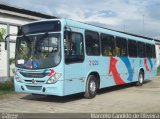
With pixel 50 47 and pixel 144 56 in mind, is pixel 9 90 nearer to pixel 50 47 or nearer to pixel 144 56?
pixel 50 47

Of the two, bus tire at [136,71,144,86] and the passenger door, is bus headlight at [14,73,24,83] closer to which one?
the passenger door

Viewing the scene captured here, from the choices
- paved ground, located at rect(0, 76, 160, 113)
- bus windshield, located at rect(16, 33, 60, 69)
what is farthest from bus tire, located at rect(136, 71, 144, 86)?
bus windshield, located at rect(16, 33, 60, 69)

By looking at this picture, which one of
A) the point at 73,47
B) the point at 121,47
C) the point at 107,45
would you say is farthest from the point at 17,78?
the point at 121,47

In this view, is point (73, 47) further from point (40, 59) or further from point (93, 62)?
point (93, 62)

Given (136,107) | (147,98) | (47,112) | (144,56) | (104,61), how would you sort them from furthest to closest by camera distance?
(144,56) → (104,61) → (147,98) → (136,107) → (47,112)

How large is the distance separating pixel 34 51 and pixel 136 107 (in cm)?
414

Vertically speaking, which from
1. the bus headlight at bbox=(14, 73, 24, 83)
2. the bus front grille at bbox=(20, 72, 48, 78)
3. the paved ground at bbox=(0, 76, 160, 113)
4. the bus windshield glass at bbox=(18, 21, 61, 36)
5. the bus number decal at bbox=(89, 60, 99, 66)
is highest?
the bus windshield glass at bbox=(18, 21, 61, 36)

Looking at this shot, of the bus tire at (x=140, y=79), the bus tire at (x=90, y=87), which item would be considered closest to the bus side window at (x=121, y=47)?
the bus tire at (x=140, y=79)

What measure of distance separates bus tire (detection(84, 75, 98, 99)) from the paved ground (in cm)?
22

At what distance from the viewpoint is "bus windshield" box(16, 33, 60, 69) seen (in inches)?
502

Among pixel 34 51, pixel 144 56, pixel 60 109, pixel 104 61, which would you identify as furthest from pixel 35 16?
pixel 60 109

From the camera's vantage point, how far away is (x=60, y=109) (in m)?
11.9

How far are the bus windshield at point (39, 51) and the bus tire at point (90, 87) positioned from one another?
7.24 feet

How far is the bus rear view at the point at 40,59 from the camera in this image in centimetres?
1264
